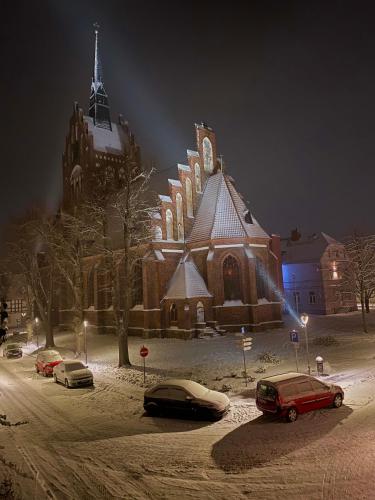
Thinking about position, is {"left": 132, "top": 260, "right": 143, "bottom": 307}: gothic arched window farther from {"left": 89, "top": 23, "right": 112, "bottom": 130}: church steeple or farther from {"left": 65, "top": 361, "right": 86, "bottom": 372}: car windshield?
{"left": 89, "top": 23, "right": 112, "bottom": 130}: church steeple

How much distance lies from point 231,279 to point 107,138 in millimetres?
27289

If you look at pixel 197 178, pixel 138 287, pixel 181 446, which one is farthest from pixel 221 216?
pixel 181 446

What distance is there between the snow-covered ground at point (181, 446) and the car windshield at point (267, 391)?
75 cm

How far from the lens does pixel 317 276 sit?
169 feet

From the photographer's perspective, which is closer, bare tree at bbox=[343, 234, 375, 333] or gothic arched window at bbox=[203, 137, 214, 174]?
bare tree at bbox=[343, 234, 375, 333]

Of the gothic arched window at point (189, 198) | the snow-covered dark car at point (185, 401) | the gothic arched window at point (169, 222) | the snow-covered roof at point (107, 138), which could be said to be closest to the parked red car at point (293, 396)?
the snow-covered dark car at point (185, 401)

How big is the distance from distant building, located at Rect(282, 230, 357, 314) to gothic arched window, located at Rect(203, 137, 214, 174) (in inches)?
803

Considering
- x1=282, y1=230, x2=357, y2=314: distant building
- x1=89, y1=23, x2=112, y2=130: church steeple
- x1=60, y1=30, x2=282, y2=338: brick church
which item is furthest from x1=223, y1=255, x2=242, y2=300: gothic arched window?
x1=89, y1=23, x2=112, y2=130: church steeple

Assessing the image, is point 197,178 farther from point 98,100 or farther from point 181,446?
point 181,446

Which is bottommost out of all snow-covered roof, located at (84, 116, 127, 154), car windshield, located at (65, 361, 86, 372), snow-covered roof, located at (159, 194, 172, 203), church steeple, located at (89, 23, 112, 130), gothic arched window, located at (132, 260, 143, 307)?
car windshield, located at (65, 361, 86, 372)

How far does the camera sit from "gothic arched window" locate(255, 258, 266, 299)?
35.3 m

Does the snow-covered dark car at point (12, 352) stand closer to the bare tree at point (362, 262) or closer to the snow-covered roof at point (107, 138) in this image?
the snow-covered roof at point (107, 138)

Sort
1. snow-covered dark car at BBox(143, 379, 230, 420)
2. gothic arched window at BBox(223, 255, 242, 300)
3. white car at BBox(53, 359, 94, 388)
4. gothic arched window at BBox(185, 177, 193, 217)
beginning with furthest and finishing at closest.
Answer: gothic arched window at BBox(185, 177, 193, 217)
gothic arched window at BBox(223, 255, 242, 300)
white car at BBox(53, 359, 94, 388)
snow-covered dark car at BBox(143, 379, 230, 420)

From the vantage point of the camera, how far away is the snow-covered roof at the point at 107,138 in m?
49.7
